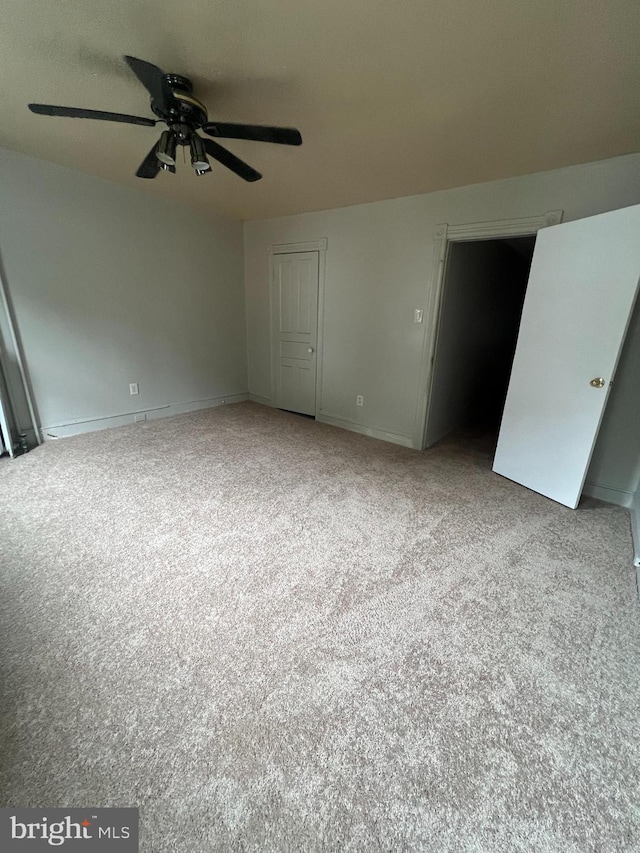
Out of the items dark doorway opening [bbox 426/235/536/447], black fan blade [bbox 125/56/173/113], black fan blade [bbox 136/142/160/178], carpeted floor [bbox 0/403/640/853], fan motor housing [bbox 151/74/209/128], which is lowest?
carpeted floor [bbox 0/403/640/853]

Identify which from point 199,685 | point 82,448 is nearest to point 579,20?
point 199,685

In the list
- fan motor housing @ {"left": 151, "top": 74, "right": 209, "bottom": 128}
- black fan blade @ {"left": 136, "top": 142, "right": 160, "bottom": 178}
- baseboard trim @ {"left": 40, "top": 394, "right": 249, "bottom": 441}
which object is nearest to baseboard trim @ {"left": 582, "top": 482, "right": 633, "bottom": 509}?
fan motor housing @ {"left": 151, "top": 74, "right": 209, "bottom": 128}

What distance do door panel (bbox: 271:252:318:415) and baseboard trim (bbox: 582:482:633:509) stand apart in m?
2.92

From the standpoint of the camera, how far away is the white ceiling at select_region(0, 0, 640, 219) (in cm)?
131

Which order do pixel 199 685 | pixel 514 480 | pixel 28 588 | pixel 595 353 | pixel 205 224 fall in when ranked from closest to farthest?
pixel 199 685 < pixel 28 588 < pixel 595 353 < pixel 514 480 < pixel 205 224

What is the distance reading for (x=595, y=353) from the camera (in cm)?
225

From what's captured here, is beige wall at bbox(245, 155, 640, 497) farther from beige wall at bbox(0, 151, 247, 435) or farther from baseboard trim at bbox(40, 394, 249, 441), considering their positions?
baseboard trim at bbox(40, 394, 249, 441)

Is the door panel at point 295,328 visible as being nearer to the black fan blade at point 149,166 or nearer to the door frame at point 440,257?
the door frame at point 440,257

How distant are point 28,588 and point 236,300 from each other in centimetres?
396

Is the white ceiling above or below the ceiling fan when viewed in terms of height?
above

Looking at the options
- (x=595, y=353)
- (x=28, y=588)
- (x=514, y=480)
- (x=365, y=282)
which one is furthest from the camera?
(x=365, y=282)

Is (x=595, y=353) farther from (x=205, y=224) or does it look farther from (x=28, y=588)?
(x=205, y=224)

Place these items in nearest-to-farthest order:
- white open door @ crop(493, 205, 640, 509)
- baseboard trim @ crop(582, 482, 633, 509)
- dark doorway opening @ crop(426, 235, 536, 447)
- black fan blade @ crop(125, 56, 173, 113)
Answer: black fan blade @ crop(125, 56, 173, 113) → white open door @ crop(493, 205, 640, 509) → baseboard trim @ crop(582, 482, 633, 509) → dark doorway opening @ crop(426, 235, 536, 447)

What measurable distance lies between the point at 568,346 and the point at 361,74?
6.85 feet
